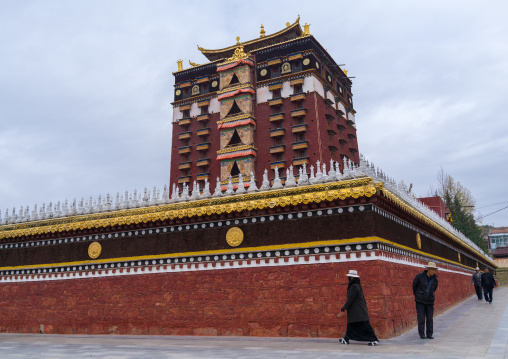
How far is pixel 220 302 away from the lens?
1162cm

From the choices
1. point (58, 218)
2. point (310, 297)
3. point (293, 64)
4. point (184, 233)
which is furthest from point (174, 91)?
point (310, 297)

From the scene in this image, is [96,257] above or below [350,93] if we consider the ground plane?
below

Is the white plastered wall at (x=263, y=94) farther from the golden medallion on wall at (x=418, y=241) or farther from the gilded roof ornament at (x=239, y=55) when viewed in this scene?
the golden medallion on wall at (x=418, y=241)

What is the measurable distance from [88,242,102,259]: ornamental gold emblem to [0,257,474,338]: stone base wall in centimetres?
80

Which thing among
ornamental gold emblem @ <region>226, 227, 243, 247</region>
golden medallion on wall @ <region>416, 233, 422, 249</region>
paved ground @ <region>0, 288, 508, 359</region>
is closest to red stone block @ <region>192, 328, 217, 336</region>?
paved ground @ <region>0, 288, 508, 359</region>

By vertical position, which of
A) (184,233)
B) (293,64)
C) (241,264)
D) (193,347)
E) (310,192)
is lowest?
(193,347)

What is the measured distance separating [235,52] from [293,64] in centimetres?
687

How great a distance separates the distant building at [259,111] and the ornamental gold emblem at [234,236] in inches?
1109

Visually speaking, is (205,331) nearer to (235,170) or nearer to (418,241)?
(418,241)

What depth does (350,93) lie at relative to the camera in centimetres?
5316

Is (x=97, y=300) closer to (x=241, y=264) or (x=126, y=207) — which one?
(x=126, y=207)

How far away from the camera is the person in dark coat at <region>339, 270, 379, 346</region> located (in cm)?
910

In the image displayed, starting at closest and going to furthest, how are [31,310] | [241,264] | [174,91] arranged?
[241,264] → [31,310] → [174,91]

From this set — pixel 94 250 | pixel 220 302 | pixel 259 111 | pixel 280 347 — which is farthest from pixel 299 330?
pixel 259 111
